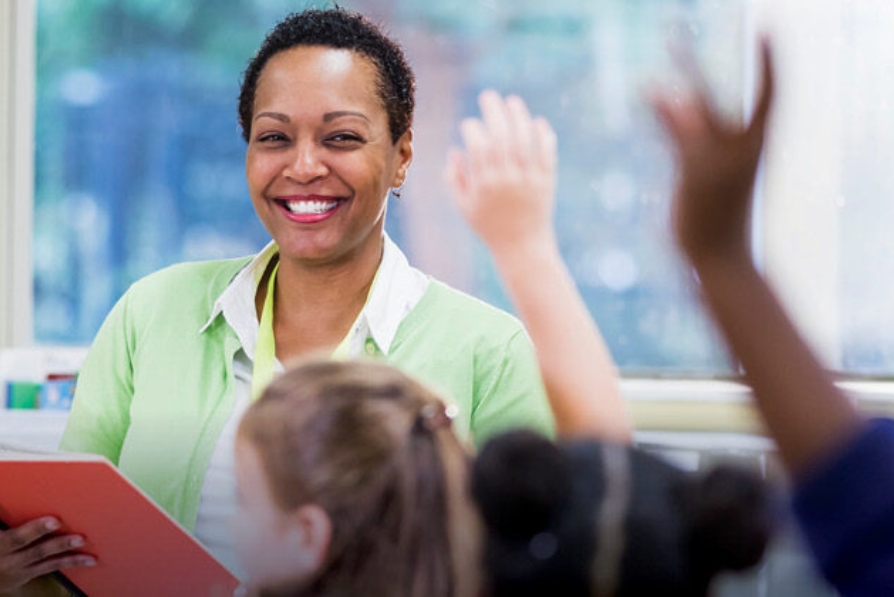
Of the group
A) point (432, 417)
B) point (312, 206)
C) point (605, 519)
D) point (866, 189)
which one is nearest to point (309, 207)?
point (312, 206)

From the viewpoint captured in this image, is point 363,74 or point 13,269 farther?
point 13,269

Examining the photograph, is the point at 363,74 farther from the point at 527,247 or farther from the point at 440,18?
the point at 440,18

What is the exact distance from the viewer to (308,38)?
1.41 metres

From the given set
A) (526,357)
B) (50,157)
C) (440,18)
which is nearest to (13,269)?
(50,157)

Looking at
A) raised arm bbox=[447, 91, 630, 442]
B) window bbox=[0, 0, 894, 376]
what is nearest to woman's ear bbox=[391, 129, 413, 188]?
window bbox=[0, 0, 894, 376]

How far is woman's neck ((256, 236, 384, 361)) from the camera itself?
1443 millimetres

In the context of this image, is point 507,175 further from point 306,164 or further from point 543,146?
point 306,164

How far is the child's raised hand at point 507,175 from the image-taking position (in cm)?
87

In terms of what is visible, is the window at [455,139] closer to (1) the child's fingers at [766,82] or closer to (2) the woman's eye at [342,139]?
(2) the woman's eye at [342,139]

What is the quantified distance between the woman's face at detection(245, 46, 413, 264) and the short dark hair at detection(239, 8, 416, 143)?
1 centimetres

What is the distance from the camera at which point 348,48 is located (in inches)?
55.0

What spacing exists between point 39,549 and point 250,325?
16.6 inches

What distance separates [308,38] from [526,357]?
496 millimetres

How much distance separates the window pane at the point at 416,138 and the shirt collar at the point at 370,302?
27.7 inches
